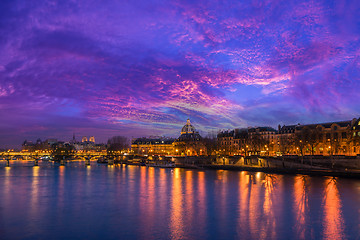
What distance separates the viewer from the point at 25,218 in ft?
74.3

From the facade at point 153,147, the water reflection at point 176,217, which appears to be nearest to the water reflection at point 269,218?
the water reflection at point 176,217

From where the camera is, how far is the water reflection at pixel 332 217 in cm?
1835

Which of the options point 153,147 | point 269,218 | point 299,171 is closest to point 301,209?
point 269,218

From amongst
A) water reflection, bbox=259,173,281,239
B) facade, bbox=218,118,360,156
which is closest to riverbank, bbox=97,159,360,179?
facade, bbox=218,118,360,156

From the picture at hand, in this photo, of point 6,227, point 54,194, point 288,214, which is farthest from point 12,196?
point 288,214

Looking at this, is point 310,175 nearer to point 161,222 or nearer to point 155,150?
point 161,222

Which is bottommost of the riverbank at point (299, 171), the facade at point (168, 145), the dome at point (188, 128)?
the riverbank at point (299, 171)

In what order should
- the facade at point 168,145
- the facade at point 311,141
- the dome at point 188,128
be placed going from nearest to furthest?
the facade at point 311,141 < the facade at point 168,145 < the dome at point 188,128

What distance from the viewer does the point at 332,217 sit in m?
22.4

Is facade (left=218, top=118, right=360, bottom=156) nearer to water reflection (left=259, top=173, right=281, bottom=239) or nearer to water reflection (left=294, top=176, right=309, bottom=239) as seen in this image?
water reflection (left=294, top=176, right=309, bottom=239)

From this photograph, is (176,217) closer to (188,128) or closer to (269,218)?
(269,218)

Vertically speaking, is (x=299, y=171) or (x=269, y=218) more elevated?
(x=269, y=218)

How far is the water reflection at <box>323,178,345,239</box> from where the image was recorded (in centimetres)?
1835

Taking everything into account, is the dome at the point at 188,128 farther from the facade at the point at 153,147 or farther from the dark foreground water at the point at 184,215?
the dark foreground water at the point at 184,215
